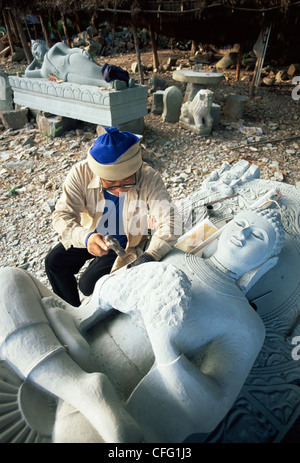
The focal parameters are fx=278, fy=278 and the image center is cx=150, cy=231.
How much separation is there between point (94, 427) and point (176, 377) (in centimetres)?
34

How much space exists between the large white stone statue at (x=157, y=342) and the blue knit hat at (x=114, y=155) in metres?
0.70

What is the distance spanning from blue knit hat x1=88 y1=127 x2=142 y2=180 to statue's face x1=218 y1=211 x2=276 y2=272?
2.47ft

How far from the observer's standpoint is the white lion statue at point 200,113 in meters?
5.59

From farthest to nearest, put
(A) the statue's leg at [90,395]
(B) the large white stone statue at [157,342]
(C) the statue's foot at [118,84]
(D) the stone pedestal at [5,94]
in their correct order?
(D) the stone pedestal at [5,94] → (C) the statue's foot at [118,84] → (B) the large white stone statue at [157,342] → (A) the statue's leg at [90,395]

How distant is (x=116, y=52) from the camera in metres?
12.8

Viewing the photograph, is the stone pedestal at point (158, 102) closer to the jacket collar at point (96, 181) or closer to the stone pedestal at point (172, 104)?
the stone pedestal at point (172, 104)

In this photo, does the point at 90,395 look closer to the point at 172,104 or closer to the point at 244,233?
the point at 244,233

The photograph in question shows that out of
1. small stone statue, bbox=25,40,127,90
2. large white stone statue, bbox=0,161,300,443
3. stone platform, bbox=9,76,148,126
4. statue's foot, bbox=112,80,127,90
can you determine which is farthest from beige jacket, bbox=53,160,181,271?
small stone statue, bbox=25,40,127,90

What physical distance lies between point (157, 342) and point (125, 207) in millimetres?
1090

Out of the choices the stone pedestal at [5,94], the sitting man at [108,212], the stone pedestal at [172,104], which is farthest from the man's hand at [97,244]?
the stone pedestal at [5,94]

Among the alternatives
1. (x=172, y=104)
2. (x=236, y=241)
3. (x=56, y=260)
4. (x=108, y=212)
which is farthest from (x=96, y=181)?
(x=172, y=104)

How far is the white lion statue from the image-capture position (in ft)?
18.4

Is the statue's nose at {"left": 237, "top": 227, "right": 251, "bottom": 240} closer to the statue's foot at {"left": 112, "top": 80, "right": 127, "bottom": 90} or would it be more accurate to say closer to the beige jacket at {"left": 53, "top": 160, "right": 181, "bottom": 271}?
the beige jacket at {"left": 53, "top": 160, "right": 181, "bottom": 271}
